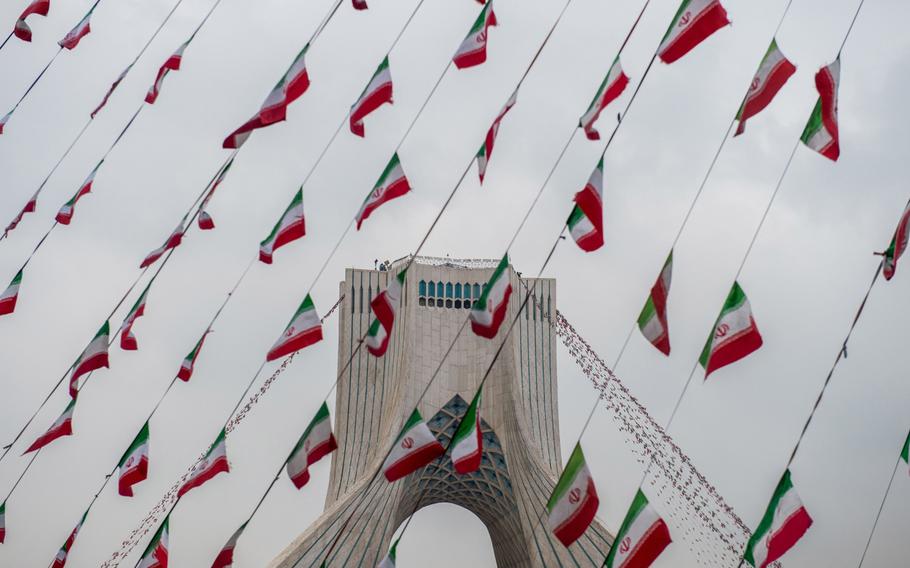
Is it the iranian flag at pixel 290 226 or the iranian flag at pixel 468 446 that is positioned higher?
the iranian flag at pixel 290 226

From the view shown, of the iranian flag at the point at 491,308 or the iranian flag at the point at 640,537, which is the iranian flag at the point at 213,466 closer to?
the iranian flag at the point at 491,308

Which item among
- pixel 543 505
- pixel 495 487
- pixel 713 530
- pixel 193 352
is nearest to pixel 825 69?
pixel 193 352

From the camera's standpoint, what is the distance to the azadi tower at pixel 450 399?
32.9 meters

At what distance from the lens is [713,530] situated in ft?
83.3

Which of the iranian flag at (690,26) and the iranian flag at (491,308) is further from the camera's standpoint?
the iranian flag at (491,308)

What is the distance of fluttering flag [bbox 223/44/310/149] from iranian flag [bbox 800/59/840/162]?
592 centimetres

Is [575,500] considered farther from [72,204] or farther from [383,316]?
[72,204]

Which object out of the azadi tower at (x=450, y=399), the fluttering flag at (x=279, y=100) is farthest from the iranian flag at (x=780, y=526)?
the azadi tower at (x=450, y=399)

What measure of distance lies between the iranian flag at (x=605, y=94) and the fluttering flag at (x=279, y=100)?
3.34 m

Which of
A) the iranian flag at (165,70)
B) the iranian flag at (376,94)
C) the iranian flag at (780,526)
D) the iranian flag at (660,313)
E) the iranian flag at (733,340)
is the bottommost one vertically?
the iranian flag at (780,526)

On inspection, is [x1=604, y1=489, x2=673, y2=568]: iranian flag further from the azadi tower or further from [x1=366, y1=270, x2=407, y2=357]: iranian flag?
the azadi tower

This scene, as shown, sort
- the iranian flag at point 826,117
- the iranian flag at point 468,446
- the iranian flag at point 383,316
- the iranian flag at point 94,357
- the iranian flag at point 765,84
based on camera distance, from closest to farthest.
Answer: the iranian flag at point 765,84
the iranian flag at point 826,117
the iranian flag at point 383,316
the iranian flag at point 468,446
the iranian flag at point 94,357

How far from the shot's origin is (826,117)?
13.2m

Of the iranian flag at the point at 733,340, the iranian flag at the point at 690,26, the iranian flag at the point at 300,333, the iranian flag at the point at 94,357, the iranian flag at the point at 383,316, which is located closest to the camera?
the iranian flag at the point at 690,26
